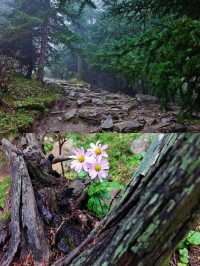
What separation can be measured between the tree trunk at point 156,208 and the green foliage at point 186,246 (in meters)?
1.33

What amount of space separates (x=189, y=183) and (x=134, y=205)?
329 millimetres

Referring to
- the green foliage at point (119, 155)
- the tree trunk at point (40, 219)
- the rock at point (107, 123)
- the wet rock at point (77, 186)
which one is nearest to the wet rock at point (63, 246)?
the tree trunk at point (40, 219)

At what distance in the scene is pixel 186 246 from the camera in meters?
2.91

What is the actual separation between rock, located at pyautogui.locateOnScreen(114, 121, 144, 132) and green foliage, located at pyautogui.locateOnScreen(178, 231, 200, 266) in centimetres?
438

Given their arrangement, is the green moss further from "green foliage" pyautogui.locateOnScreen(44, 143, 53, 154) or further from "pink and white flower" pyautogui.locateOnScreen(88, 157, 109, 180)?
"pink and white flower" pyautogui.locateOnScreen(88, 157, 109, 180)

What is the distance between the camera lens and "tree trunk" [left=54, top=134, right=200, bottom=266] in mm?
1370

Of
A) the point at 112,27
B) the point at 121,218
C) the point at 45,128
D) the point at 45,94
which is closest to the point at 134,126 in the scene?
the point at 45,128

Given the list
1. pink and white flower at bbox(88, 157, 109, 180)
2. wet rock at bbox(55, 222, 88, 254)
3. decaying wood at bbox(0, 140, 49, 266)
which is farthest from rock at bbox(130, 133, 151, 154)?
pink and white flower at bbox(88, 157, 109, 180)

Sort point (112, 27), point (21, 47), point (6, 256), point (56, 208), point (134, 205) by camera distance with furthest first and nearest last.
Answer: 1. point (112, 27)
2. point (21, 47)
3. point (56, 208)
4. point (6, 256)
5. point (134, 205)

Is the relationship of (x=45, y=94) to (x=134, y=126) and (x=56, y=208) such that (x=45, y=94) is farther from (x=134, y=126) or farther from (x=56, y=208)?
(x=56, y=208)

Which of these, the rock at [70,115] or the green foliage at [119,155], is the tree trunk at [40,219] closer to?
the green foliage at [119,155]

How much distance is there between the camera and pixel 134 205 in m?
1.54

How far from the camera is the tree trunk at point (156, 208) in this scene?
1.37 metres

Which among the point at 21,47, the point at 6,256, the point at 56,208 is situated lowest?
the point at 6,256
